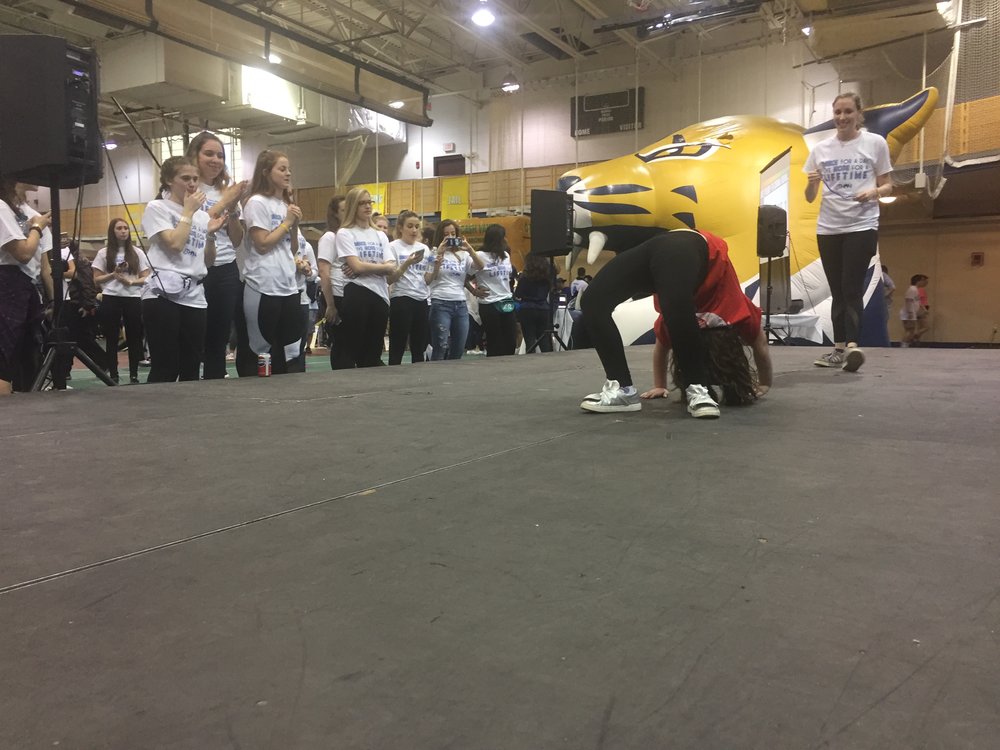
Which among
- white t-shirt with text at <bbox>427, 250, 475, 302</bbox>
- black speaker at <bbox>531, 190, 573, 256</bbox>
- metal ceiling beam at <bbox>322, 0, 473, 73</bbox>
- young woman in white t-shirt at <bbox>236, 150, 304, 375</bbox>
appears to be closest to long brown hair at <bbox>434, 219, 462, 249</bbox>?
white t-shirt with text at <bbox>427, 250, 475, 302</bbox>

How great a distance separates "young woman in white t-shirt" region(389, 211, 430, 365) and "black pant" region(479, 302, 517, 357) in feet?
→ 2.67

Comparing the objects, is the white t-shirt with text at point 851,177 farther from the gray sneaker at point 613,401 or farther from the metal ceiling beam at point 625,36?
the metal ceiling beam at point 625,36

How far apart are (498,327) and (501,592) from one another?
16.7 feet

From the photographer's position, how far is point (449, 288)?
532 centimetres

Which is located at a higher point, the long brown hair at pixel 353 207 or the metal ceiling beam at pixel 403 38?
the metal ceiling beam at pixel 403 38

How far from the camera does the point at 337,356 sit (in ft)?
14.9

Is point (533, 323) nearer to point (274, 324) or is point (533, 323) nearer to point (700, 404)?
point (274, 324)

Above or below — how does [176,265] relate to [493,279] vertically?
below

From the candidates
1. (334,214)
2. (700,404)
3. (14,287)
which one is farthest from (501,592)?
(334,214)

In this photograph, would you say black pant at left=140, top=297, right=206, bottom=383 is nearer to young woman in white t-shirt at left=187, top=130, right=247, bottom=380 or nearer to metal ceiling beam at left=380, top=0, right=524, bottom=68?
young woman in white t-shirt at left=187, top=130, right=247, bottom=380

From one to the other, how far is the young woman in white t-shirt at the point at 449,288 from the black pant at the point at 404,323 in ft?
0.96

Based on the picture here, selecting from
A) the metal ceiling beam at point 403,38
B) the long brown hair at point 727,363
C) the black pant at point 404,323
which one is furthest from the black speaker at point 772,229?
the metal ceiling beam at point 403,38

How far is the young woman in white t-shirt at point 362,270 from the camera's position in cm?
411

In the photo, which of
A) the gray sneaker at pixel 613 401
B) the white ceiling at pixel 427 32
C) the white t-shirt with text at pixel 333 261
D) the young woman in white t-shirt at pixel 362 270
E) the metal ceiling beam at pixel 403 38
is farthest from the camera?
the metal ceiling beam at pixel 403 38
